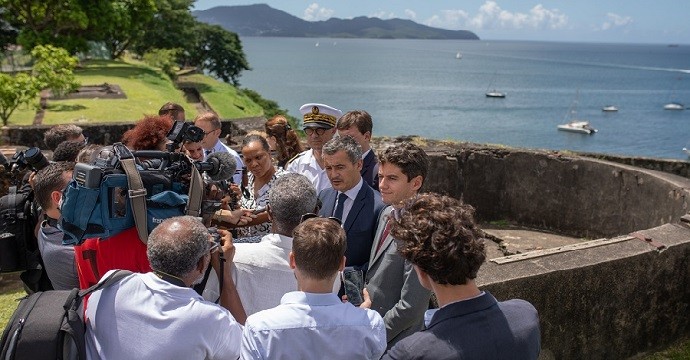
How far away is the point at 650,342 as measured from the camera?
5.36 m

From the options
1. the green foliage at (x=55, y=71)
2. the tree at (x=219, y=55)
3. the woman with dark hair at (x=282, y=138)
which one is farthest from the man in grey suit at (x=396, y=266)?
the tree at (x=219, y=55)

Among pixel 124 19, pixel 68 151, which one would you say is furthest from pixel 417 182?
pixel 124 19

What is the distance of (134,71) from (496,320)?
3034cm

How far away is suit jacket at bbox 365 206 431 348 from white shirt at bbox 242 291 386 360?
25.1 inches

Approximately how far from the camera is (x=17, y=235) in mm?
4500

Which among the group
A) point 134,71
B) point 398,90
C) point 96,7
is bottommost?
point 398,90

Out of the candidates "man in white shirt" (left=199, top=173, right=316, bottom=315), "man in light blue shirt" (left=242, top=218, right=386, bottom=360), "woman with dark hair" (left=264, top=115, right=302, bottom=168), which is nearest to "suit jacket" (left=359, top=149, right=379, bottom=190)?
"woman with dark hair" (left=264, top=115, right=302, bottom=168)

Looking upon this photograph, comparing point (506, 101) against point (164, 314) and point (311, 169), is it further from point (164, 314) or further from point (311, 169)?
point (164, 314)

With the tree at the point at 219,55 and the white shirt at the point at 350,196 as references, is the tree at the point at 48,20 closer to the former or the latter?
the white shirt at the point at 350,196

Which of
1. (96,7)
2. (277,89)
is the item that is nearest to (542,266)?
(96,7)

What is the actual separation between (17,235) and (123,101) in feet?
52.7

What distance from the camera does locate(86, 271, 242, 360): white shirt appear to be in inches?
110

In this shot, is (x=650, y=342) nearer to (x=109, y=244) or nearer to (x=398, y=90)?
(x=109, y=244)

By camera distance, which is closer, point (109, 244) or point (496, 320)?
point (496, 320)
